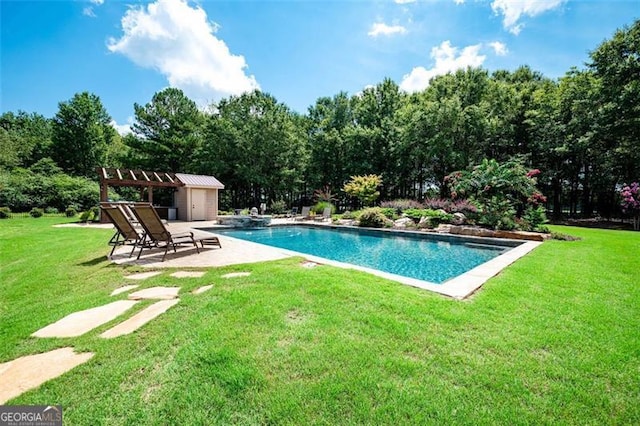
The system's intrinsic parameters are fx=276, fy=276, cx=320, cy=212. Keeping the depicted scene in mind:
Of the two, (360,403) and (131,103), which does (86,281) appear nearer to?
(360,403)

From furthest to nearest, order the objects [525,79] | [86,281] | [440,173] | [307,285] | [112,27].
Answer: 1. [525,79]
2. [440,173]
3. [112,27]
4. [86,281]
5. [307,285]

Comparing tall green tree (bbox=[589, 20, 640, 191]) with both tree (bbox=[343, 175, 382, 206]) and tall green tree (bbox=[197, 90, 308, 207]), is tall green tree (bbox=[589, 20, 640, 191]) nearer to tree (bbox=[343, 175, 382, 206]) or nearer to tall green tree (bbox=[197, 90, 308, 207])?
tree (bbox=[343, 175, 382, 206])

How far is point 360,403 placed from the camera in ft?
5.42

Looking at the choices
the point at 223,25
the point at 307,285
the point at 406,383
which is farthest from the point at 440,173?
the point at 406,383

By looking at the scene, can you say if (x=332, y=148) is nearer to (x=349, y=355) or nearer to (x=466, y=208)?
(x=466, y=208)

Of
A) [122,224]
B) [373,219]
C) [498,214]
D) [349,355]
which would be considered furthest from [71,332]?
[498,214]

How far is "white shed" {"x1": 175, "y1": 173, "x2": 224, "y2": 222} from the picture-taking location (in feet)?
51.8

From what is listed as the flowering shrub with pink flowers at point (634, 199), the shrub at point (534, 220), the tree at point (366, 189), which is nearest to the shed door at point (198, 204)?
the tree at point (366, 189)

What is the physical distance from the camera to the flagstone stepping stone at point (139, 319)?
2514 millimetres

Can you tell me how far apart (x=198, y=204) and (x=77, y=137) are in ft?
73.0

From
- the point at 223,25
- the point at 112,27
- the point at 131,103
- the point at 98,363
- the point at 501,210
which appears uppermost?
the point at 131,103

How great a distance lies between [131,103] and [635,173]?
37.1m

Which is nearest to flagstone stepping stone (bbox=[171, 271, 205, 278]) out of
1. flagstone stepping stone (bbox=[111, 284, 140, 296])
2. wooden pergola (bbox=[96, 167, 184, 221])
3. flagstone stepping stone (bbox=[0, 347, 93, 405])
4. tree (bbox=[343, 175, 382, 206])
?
flagstone stepping stone (bbox=[111, 284, 140, 296])
